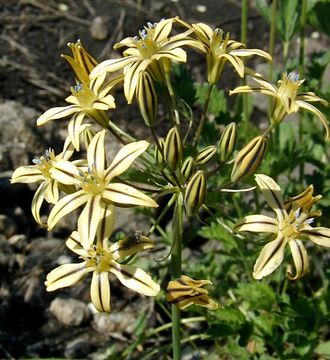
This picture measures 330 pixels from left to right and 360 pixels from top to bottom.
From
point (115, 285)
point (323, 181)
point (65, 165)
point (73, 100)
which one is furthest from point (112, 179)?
point (115, 285)

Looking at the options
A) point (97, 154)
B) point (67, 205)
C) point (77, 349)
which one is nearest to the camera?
point (67, 205)

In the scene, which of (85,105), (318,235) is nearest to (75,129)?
(85,105)

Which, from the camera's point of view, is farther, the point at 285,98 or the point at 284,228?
the point at 285,98

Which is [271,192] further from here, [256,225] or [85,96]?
[85,96]

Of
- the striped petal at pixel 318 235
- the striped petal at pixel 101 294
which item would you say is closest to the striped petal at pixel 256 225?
the striped petal at pixel 318 235

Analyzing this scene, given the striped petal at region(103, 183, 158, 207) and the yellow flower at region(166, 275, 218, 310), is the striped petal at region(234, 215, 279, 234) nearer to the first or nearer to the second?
the yellow flower at region(166, 275, 218, 310)

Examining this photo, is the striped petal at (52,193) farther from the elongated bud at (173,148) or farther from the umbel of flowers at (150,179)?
the elongated bud at (173,148)
